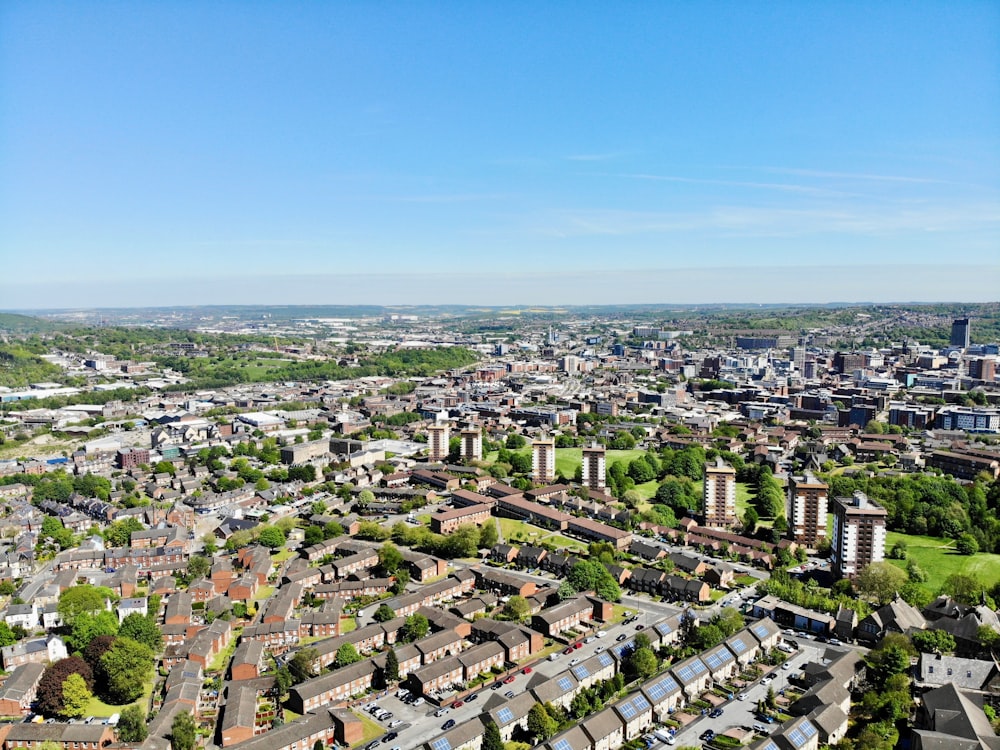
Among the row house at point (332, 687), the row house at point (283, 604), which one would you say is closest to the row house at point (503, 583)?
the row house at point (283, 604)

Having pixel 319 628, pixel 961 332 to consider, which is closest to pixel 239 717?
pixel 319 628

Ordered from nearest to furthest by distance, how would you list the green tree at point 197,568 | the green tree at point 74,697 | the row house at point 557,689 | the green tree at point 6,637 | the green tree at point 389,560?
the row house at point 557,689
the green tree at point 74,697
the green tree at point 6,637
the green tree at point 197,568
the green tree at point 389,560

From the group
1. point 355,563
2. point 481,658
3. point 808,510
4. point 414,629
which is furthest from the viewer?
point 808,510

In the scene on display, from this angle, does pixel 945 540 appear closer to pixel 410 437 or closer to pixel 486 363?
pixel 410 437

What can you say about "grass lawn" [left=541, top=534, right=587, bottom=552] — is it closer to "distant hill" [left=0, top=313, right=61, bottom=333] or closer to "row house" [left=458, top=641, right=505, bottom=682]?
"row house" [left=458, top=641, right=505, bottom=682]

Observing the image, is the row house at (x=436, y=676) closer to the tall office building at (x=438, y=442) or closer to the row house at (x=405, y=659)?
the row house at (x=405, y=659)

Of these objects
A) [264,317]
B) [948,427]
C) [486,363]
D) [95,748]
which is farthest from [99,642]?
[264,317]

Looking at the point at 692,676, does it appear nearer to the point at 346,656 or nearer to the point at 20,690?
the point at 346,656
